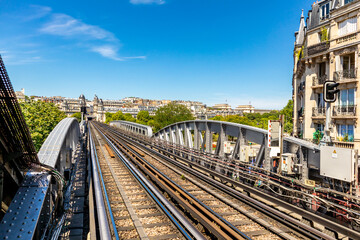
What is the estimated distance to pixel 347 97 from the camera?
59.4 feet

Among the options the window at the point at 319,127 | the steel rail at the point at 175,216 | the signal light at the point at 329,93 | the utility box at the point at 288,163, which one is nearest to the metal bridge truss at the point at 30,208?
the steel rail at the point at 175,216

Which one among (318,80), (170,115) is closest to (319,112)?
(318,80)

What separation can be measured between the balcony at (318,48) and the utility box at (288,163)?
562 inches

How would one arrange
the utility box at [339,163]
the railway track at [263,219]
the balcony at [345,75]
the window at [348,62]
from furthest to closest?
the window at [348,62], the balcony at [345,75], the utility box at [339,163], the railway track at [263,219]

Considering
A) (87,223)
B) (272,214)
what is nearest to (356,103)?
Result: (272,214)

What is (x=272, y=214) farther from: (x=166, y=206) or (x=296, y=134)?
(x=296, y=134)

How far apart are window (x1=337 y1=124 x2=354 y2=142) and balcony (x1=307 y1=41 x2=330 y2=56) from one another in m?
6.69

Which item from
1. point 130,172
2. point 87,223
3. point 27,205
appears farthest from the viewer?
point 130,172

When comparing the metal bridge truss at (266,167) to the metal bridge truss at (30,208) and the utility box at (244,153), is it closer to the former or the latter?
the utility box at (244,153)

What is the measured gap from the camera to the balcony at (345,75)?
17.6m

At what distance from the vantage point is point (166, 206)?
9.04 meters

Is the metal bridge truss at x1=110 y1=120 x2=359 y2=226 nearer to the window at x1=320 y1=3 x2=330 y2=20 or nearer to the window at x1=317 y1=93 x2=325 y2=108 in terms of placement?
the window at x1=317 y1=93 x2=325 y2=108

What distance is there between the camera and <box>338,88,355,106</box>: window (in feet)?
58.1

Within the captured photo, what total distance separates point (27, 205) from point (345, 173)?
8778 mm
